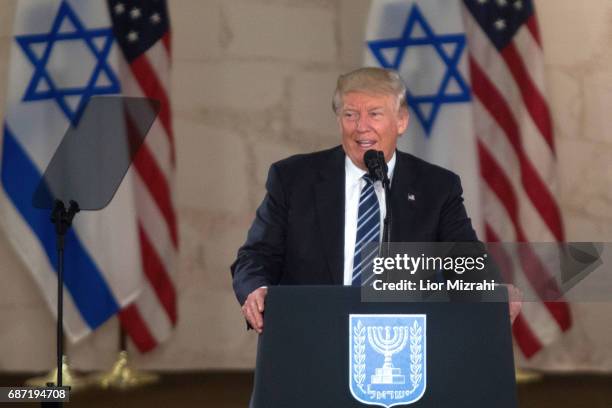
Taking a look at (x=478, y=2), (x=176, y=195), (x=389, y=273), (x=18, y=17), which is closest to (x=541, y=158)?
(x=478, y=2)

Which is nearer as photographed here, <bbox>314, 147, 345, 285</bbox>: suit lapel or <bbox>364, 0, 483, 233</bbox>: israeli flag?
<bbox>314, 147, 345, 285</bbox>: suit lapel

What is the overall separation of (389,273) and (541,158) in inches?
151

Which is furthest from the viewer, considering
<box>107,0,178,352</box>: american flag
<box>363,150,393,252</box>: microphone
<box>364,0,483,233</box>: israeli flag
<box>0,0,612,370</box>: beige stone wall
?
<box>0,0,612,370</box>: beige stone wall

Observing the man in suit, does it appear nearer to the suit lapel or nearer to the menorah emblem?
the suit lapel

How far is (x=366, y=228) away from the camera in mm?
2879

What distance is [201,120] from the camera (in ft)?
21.4

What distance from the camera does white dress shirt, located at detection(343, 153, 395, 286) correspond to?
288 cm

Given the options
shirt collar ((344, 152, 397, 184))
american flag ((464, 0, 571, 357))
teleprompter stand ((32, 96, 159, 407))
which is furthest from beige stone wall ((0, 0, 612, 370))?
shirt collar ((344, 152, 397, 184))

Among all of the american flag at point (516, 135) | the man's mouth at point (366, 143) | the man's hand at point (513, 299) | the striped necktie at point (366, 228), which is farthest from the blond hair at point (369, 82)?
the american flag at point (516, 135)

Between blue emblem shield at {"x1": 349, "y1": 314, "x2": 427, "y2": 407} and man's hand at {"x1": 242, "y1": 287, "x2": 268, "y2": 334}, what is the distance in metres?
0.24

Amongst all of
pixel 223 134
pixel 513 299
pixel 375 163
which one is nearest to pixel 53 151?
pixel 223 134

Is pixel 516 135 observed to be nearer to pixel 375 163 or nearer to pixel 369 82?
pixel 369 82

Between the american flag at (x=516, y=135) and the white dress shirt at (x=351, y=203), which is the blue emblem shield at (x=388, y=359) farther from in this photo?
the american flag at (x=516, y=135)

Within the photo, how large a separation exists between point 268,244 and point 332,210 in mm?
203
